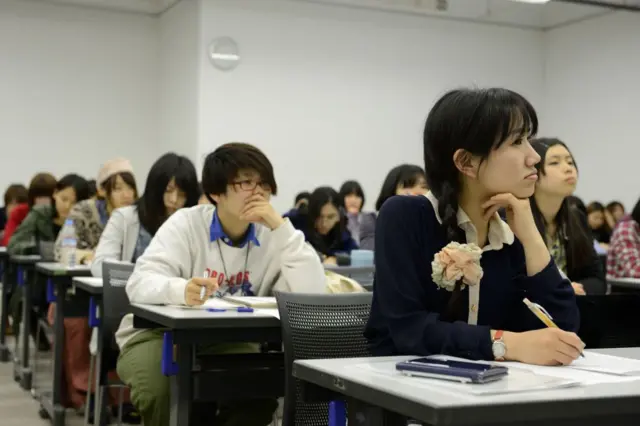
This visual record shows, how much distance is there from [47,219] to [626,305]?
181 inches

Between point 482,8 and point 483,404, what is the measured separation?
978cm

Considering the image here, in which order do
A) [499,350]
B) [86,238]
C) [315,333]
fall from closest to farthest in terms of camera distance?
[499,350] < [315,333] < [86,238]

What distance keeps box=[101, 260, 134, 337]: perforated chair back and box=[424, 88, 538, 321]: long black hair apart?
1757mm

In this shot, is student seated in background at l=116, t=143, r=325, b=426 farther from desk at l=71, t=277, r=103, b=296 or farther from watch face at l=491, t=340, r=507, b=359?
watch face at l=491, t=340, r=507, b=359

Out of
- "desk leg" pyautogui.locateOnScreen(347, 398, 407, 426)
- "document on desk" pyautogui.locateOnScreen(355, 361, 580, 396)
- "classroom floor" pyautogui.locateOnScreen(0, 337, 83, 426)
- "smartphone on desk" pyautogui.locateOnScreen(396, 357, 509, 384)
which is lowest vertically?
"classroom floor" pyautogui.locateOnScreen(0, 337, 83, 426)

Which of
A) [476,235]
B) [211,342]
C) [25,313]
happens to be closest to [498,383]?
[476,235]

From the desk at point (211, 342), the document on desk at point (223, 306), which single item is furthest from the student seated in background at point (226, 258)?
the desk at point (211, 342)

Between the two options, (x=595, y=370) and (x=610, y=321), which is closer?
(x=595, y=370)

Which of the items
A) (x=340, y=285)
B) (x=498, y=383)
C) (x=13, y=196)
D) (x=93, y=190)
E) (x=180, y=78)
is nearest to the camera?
(x=498, y=383)

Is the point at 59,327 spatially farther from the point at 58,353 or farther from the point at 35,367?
the point at 35,367

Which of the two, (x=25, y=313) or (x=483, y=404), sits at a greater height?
(x=483, y=404)

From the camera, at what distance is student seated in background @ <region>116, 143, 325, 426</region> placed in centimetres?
285

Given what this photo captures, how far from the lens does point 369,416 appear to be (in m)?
1.37

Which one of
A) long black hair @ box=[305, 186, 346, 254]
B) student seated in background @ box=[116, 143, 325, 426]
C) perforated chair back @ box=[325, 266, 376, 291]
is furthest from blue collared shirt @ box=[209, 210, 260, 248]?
long black hair @ box=[305, 186, 346, 254]
